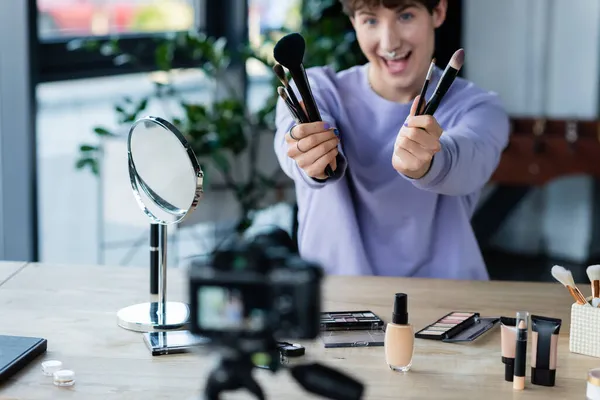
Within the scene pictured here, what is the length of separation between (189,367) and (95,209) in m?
2.27

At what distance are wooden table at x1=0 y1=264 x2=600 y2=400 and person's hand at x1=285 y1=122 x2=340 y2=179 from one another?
0.25m

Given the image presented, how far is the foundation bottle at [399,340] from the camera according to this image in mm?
1355

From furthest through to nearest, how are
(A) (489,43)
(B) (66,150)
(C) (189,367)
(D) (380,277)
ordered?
(A) (489,43)
(B) (66,150)
(D) (380,277)
(C) (189,367)

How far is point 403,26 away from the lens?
192cm

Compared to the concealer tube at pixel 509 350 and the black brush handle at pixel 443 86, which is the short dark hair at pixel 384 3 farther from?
the concealer tube at pixel 509 350

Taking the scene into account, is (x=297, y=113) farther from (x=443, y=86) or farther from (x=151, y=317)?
(x=151, y=317)

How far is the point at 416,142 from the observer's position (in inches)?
62.9

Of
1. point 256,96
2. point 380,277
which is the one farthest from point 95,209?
point 380,277

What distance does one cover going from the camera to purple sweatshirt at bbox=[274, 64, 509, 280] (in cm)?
196

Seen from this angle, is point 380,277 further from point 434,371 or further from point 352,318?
point 434,371

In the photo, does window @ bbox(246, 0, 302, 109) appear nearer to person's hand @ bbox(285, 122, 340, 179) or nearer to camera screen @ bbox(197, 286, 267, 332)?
person's hand @ bbox(285, 122, 340, 179)

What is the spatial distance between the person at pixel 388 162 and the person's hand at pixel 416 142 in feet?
0.82

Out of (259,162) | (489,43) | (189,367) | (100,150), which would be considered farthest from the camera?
(489,43)

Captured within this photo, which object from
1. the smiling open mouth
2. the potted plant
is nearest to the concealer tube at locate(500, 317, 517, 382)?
the smiling open mouth
